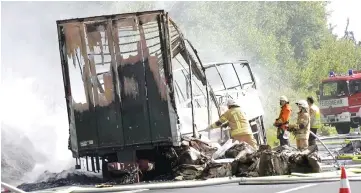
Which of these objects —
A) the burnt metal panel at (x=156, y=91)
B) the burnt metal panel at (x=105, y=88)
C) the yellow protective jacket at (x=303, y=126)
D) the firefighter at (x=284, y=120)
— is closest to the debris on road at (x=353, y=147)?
the firefighter at (x=284, y=120)

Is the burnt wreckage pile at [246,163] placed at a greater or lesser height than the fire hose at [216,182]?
greater

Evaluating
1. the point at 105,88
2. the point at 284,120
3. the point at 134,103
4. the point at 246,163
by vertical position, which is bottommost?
the point at 246,163

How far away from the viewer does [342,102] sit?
30.2 m

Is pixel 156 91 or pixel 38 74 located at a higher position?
pixel 38 74

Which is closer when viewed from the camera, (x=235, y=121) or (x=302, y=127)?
(x=235, y=121)

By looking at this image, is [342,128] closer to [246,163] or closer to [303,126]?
[303,126]

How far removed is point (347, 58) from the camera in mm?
42562

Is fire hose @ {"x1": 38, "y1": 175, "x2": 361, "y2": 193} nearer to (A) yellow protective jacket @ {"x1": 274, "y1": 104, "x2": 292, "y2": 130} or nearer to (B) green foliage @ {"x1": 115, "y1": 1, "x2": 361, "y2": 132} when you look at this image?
(A) yellow protective jacket @ {"x1": 274, "y1": 104, "x2": 292, "y2": 130}

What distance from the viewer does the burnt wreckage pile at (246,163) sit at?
1306 cm

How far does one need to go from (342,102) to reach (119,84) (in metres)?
18.4

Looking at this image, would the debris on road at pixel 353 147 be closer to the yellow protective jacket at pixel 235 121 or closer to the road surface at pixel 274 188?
the yellow protective jacket at pixel 235 121

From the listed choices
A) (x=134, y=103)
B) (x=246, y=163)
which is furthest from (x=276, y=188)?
(x=134, y=103)

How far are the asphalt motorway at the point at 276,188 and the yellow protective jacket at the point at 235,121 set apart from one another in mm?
2758

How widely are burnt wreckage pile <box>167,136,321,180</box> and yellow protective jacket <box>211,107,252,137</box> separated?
2.86ft
